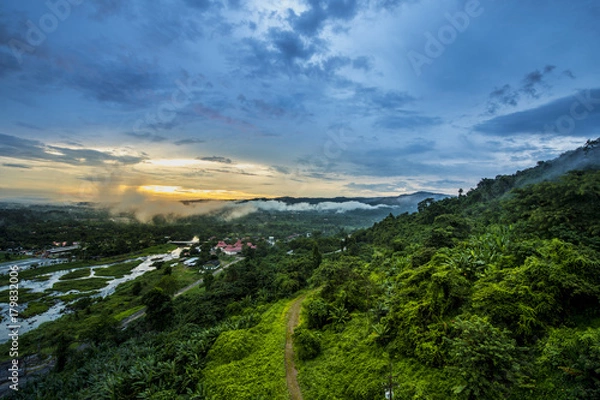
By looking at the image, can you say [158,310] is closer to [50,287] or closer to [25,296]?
[25,296]

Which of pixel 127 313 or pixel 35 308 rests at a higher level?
pixel 127 313

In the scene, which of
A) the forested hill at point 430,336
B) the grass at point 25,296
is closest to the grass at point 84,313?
the grass at point 25,296

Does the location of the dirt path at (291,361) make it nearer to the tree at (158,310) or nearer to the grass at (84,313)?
the tree at (158,310)

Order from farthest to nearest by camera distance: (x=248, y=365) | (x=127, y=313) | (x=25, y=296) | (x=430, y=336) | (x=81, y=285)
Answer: (x=81, y=285)
(x=25, y=296)
(x=127, y=313)
(x=248, y=365)
(x=430, y=336)

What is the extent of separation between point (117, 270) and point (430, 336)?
7317 centimetres

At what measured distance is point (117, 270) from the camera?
2517 inches

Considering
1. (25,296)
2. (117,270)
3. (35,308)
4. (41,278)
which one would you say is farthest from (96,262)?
(35,308)

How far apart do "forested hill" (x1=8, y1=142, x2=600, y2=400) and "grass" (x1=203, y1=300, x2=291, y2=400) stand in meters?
0.08

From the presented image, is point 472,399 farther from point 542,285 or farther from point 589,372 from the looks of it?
point 542,285

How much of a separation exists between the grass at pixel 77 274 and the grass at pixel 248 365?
2299 inches

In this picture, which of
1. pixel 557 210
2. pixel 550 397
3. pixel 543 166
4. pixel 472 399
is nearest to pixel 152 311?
pixel 472 399

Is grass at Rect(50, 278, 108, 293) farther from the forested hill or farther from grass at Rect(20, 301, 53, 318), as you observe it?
the forested hill

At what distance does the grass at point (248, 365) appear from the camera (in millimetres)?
13727

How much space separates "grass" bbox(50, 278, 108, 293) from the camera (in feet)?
165
